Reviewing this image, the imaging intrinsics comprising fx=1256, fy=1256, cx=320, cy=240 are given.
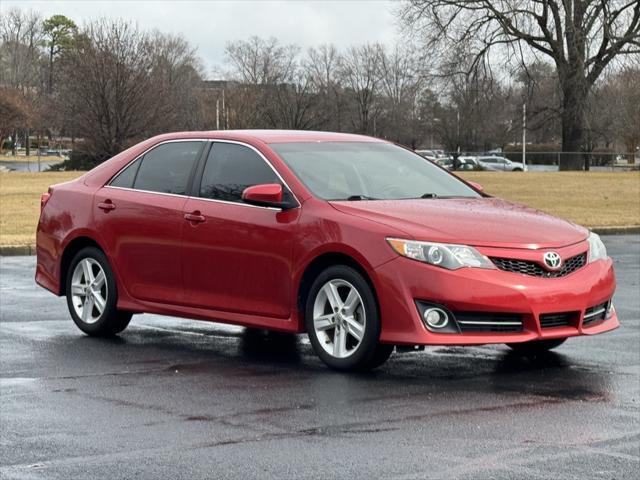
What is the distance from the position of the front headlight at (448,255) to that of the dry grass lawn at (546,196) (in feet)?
42.3

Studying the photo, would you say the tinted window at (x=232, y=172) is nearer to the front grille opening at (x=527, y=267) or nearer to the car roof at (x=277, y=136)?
the car roof at (x=277, y=136)

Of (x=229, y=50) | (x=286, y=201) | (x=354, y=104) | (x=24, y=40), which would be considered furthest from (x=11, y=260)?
(x=24, y=40)

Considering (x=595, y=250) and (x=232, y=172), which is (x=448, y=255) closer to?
(x=595, y=250)

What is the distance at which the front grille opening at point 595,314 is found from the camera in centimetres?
816

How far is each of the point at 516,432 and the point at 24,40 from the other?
140046 mm

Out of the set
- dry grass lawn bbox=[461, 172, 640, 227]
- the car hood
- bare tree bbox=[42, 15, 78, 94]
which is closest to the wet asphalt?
the car hood

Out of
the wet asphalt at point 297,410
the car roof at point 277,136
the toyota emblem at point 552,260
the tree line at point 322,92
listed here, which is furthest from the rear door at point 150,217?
the tree line at point 322,92

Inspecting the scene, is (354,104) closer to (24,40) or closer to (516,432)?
(24,40)

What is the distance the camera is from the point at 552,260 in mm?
7844

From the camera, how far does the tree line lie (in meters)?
55.3

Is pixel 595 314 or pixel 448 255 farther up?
pixel 448 255

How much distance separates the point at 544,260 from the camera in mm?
7801

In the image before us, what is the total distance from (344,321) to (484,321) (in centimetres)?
90

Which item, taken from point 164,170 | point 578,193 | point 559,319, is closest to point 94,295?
point 164,170
